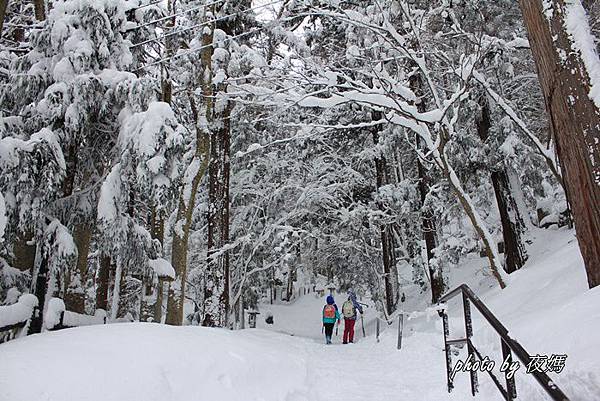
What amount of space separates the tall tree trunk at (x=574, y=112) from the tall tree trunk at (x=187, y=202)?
6945 mm

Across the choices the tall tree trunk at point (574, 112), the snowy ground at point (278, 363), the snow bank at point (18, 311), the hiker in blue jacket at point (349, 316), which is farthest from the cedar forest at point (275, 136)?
the hiker in blue jacket at point (349, 316)

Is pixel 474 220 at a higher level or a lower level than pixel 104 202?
lower

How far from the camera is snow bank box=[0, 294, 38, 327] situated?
5.91 metres

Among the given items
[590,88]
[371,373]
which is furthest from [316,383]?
[590,88]

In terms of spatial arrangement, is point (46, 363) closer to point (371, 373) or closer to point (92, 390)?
point (92, 390)

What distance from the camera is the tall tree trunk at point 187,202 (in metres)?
9.80

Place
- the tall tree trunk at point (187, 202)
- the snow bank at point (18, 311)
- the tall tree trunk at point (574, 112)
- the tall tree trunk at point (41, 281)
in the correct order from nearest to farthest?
the tall tree trunk at point (574, 112)
the snow bank at point (18, 311)
the tall tree trunk at point (41, 281)
the tall tree trunk at point (187, 202)

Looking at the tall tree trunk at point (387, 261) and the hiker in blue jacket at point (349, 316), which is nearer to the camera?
the hiker in blue jacket at point (349, 316)

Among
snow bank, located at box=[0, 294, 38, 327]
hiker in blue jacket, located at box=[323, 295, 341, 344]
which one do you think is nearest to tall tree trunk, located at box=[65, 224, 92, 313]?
snow bank, located at box=[0, 294, 38, 327]

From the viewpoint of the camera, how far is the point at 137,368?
394 centimetres

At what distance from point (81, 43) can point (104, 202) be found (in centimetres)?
281

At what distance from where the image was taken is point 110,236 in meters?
7.63

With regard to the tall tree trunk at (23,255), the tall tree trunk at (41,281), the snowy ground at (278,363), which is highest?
the tall tree trunk at (23,255)

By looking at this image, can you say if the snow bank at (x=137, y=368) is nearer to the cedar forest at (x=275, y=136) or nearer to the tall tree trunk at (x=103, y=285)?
the cedar forest at (x=275, y=136)
